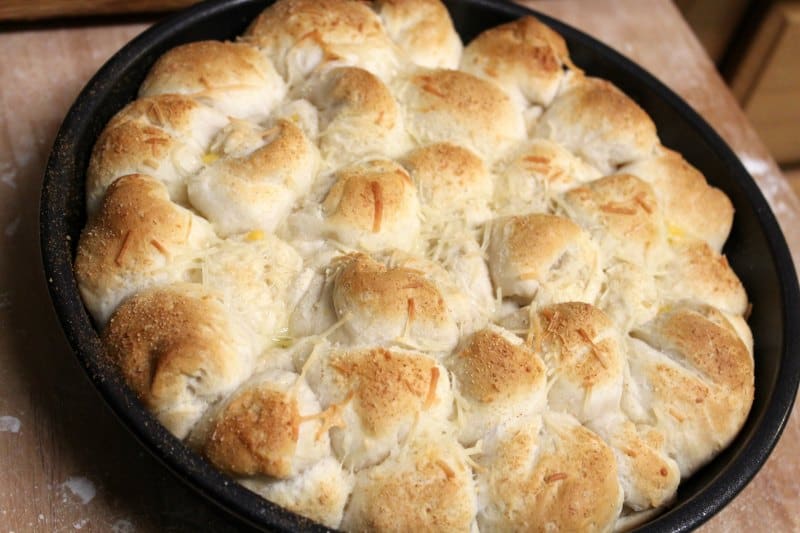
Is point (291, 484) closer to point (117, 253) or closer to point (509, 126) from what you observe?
point (117, 253)

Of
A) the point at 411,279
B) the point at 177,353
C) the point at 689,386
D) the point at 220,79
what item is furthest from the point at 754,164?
the point at 177,353

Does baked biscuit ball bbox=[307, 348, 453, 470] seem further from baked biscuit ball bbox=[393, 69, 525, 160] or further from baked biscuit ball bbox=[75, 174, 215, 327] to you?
baked biscuit ball bbox=[393, 69, 525, 160]

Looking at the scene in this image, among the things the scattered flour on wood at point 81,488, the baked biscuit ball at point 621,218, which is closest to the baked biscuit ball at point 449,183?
the baked biscuit ball at point 621,218

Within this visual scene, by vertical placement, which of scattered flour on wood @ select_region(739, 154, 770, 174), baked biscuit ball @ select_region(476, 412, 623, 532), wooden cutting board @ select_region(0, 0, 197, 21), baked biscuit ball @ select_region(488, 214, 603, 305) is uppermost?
baked biscuit ball @ select_region(488, 214, 603, 305)

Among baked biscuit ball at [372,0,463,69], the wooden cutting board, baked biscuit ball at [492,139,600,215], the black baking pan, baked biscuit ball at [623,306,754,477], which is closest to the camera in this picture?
the black baking pan

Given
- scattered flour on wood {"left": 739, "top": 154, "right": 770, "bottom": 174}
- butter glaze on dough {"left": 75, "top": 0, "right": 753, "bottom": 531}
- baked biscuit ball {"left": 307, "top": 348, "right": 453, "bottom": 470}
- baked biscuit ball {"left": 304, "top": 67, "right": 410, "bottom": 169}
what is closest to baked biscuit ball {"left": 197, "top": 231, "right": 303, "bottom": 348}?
butter glaze on dough {"left": 75, "top": 0, "right": 753, "bottom": 531}

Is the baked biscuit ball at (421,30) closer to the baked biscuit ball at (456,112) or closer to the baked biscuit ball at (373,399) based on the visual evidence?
the baked biscuit ball at (456,112)
